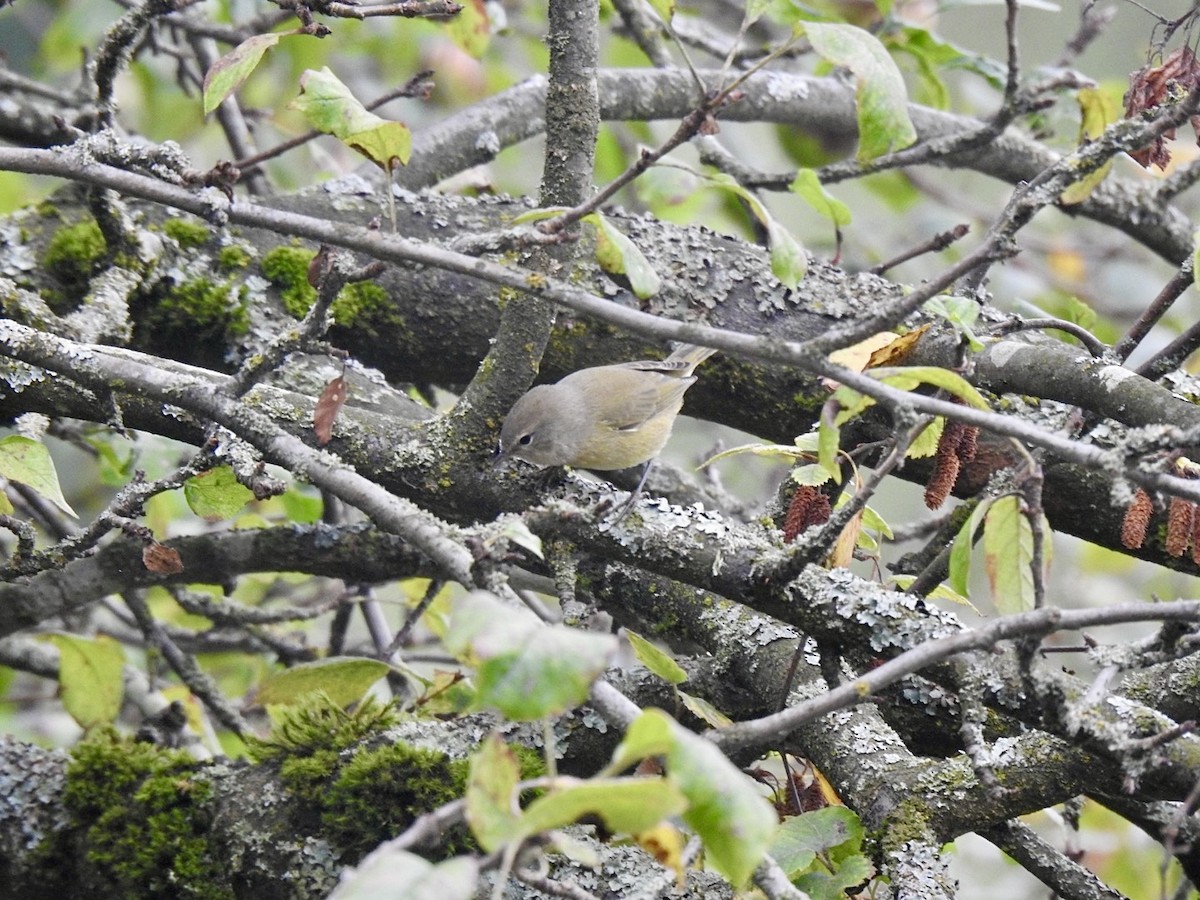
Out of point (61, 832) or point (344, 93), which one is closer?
point (344, 93)

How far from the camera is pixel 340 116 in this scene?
1.91m

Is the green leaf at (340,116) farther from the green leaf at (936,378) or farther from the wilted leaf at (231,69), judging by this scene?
the green leaf at (936,378)

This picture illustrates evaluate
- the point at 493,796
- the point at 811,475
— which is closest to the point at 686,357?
the point at 811,475

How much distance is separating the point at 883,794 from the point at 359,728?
4.03ft

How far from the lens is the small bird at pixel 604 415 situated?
114 inches

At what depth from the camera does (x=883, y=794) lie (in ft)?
7.03

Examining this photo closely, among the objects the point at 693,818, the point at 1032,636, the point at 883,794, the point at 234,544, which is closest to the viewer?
the point at 693,818

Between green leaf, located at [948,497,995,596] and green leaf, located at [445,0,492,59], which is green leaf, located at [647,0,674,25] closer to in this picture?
green leaf, located at [948,497,995,596]

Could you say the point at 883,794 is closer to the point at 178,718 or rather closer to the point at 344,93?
the point at 344,93

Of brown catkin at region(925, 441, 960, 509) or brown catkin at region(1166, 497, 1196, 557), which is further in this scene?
brown catkin at region(925, 441, 960, 509)

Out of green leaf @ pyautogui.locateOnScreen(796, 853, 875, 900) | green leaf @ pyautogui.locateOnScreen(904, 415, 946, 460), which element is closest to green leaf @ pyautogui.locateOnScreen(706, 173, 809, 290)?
green leaf @ pyautogui.locateOnScreen(904, 415, 946, 460)

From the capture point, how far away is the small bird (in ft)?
9.46

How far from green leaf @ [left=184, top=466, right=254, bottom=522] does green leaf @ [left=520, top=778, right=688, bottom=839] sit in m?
1.25

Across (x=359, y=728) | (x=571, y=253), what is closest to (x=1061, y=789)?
(x=571, y=253)
